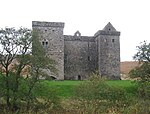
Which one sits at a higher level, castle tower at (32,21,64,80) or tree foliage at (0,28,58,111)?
castle tower at (32,21,64,80)

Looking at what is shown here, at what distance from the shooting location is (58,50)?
55.0 meters

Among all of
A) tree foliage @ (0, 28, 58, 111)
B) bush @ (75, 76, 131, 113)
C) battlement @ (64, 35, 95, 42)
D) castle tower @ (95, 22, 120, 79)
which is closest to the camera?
bush @ (75, 76, 131, 113)

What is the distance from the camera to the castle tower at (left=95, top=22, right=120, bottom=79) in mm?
57953

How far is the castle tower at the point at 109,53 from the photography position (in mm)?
57953

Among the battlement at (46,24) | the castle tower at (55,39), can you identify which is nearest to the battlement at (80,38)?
the castle tower at (55,39)

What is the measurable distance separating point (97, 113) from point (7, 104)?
943 cm

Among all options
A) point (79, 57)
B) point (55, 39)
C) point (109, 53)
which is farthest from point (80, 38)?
point (55, 39)

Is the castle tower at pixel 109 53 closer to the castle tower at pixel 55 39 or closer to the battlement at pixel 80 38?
the battlement at pixel 80 38

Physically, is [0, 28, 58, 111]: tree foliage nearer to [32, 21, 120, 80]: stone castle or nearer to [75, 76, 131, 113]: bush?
[75, 76, 131, 113]: bush

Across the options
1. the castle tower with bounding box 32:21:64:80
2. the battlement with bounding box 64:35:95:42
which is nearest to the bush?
the castle tower with bounding box 32:21:64:80

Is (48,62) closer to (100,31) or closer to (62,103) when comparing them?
(62,103)

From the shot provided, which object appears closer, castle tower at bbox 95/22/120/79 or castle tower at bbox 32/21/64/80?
castle tower at bbox 32/21/64/80

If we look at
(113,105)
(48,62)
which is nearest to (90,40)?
(48,62)

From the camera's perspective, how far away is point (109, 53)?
191 ft
